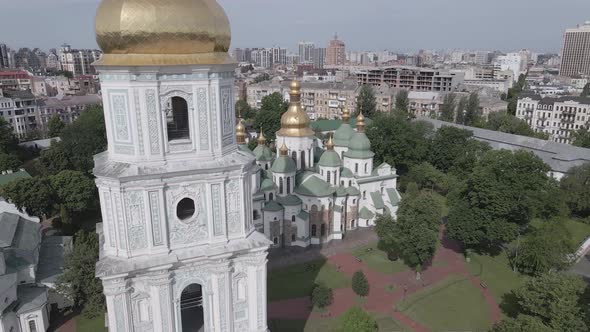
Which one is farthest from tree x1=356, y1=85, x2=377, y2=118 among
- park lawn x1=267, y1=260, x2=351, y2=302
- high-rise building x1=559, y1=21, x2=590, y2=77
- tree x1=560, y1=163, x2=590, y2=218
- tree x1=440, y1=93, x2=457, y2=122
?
high-rise building x1=559, y1=21, x2=590, y2=77

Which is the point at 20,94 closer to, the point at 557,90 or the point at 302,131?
the point at 302,131

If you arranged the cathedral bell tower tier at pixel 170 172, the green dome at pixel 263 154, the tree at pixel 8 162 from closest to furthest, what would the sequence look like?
the cathedral bell tower tier at pixel 170 172 → the green dome at pixel 263 154 → the tree at pixel 8 162

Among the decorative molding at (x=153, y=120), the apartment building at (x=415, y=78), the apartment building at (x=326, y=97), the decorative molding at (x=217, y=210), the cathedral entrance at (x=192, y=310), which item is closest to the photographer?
the decorative molding at (x=153, y=120)

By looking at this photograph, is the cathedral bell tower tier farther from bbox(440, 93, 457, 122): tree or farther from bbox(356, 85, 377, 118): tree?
bbox(440, 93, 457, 122): tree

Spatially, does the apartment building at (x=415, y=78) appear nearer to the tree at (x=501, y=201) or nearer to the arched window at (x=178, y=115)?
the tree at (x=501, y=201)

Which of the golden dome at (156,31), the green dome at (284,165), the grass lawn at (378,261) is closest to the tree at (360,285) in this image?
the grass lawn at (378,261)

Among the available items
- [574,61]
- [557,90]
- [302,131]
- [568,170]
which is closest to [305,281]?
[302,131]

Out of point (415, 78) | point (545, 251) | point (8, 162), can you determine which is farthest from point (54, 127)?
point (415, 78)
